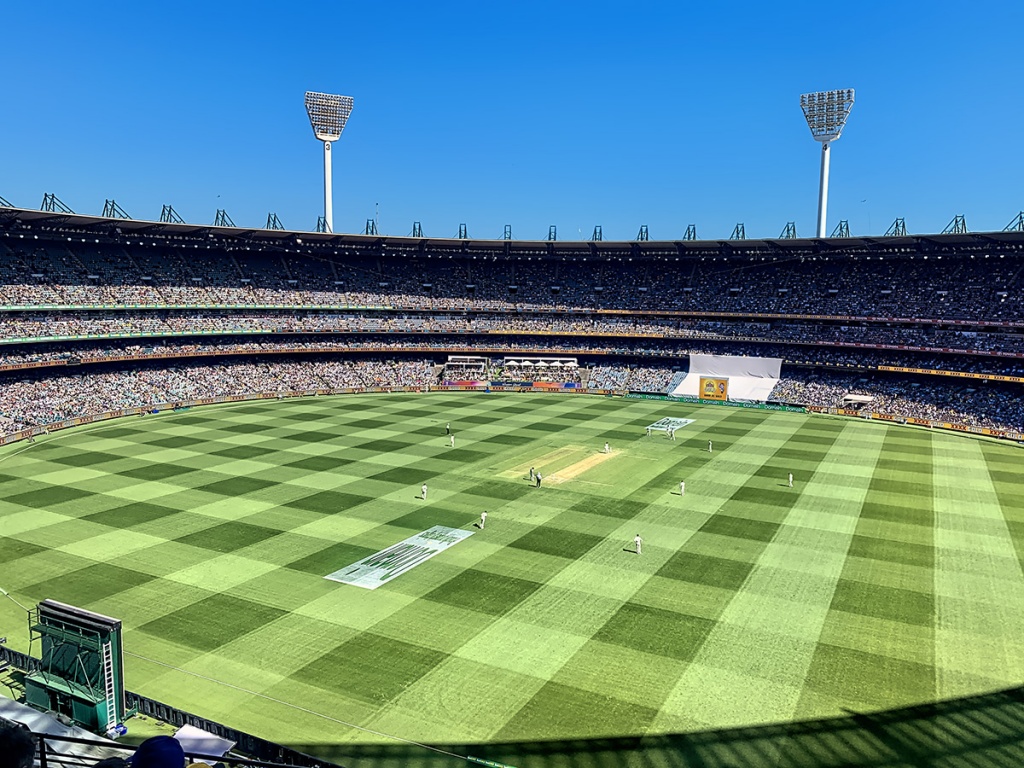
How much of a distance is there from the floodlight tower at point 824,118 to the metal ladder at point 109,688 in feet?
275

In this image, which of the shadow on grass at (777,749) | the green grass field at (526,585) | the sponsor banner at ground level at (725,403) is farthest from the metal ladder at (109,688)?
the sponsor banner at ground level at (725,403)

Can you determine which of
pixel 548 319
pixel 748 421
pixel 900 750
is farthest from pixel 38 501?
pixel 548 319

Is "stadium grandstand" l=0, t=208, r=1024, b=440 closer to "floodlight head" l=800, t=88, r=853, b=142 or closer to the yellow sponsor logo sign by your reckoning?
the yellow sponsor logo sign

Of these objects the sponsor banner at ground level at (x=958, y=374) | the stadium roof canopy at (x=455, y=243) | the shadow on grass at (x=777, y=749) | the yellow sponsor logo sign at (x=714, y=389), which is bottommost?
the shadow on grass at (x=777, y=749)

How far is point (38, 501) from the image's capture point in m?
34.1

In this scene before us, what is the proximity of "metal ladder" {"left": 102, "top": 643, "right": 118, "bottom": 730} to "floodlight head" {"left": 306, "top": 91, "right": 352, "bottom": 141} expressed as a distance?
3323 inches

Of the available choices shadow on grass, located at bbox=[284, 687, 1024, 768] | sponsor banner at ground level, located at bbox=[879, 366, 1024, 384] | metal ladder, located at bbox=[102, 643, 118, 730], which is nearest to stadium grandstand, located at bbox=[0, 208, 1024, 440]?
sponsor banner at ground level, located at bbox=[879, 366, 1024, 384]

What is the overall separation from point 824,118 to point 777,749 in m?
84.8

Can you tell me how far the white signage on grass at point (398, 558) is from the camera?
25375mm

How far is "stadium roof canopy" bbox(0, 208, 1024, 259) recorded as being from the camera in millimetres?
61188

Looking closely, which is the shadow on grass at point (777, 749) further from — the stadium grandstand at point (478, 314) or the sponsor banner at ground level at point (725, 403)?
the sponsor banner at ground level at point (725, 403)

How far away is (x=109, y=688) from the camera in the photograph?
1653 centimetres

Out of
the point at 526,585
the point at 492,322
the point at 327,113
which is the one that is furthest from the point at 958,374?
the point at 327,113

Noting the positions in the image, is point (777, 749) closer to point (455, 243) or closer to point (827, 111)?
point (455, 243)
